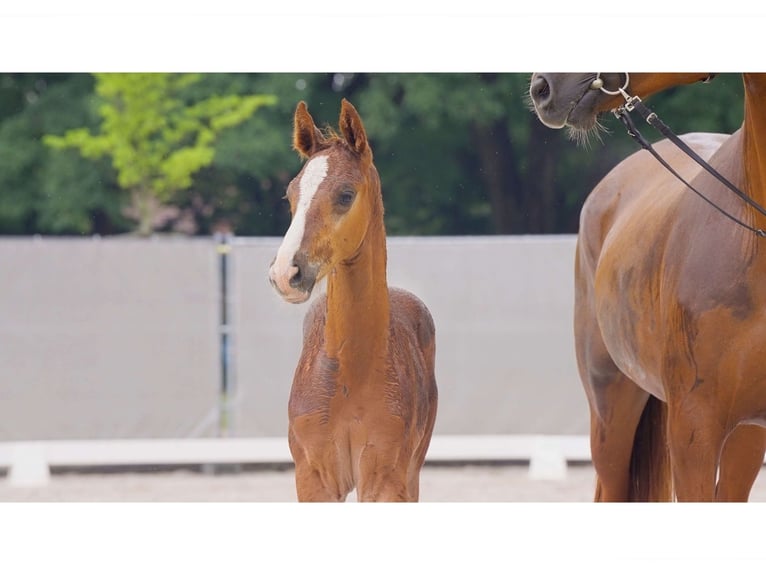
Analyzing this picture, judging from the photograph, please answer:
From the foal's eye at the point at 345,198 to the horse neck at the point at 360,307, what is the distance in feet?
0.60

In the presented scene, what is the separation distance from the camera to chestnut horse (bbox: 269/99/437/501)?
3.24 metres

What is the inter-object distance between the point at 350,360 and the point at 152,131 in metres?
9.65

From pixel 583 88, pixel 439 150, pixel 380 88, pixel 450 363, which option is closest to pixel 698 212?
pixel 583 88

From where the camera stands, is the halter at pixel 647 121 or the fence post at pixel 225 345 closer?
the halter at pixel 647 121

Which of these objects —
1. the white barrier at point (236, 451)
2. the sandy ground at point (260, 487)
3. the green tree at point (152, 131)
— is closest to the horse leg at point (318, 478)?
the sandy ground at point (260, 487)

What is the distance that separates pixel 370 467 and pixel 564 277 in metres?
5.50

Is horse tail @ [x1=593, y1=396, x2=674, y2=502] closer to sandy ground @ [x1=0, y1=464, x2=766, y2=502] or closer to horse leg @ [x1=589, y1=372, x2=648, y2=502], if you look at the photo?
horse leg @ [x1=589, y1=372, x2=648, y2=502]

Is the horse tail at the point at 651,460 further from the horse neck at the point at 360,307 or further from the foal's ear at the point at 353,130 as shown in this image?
the foal's ear at the point at 353,130

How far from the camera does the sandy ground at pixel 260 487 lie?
7.02 m

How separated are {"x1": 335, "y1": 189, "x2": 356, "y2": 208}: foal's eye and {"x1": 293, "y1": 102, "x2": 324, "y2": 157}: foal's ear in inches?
8.5

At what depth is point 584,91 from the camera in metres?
2.90

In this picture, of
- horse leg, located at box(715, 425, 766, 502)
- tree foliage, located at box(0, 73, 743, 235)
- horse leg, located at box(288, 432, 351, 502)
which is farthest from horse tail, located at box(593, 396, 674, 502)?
tree foliage, located at box(0, 73, 743, 235)

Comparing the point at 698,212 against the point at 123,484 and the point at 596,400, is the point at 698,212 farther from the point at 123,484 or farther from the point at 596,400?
the point at 123,484

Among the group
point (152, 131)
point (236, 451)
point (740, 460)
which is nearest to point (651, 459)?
point (740, 460)
